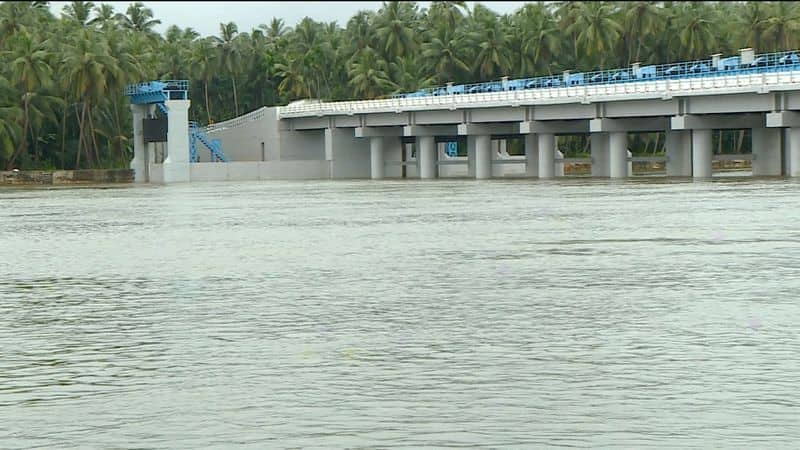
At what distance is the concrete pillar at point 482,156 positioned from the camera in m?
119

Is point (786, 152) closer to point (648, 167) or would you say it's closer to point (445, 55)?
point (648, 167)

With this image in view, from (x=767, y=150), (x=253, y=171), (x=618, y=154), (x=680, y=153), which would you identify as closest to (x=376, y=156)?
(x=253, y=171)

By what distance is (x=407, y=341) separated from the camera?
56.2 ft

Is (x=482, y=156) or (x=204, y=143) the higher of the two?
(x=204, y=143)

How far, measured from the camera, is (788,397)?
12938 mm

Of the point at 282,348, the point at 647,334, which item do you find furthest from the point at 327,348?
the point at 647,334

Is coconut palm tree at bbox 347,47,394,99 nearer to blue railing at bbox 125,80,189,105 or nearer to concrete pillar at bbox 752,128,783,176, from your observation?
blue railing at bbox 125,80,189,105

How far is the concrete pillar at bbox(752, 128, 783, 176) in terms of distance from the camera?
332 feet

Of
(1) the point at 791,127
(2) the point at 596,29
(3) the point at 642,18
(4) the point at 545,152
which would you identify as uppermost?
(3) the point at 642,18

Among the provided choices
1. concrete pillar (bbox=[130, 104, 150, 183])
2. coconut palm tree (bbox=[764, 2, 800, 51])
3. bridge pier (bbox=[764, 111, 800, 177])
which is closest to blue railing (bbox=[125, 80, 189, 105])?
concrete pillar (bbox=[130, 104, 150, 183])

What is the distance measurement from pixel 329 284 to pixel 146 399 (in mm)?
10977

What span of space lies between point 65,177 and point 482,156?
37.3 m

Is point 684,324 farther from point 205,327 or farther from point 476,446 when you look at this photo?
point 476,446

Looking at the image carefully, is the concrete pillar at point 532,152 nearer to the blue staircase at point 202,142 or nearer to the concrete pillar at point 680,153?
the concrete pillar at point 680,153
